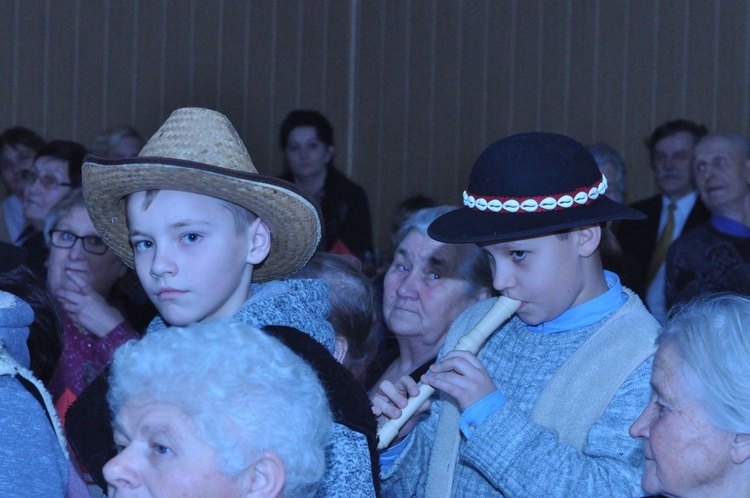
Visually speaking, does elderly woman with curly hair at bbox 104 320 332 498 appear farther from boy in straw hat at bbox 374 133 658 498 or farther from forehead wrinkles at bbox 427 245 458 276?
forehead wrinkles at bbox 427 245 458 276

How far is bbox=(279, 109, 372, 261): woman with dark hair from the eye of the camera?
5930 millimetres

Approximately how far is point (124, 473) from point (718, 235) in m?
3.07

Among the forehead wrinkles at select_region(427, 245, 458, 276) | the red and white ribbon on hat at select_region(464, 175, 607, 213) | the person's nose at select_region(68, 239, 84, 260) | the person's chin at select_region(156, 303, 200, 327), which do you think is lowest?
the person's nose at select_region(68, 239, 84, 260)

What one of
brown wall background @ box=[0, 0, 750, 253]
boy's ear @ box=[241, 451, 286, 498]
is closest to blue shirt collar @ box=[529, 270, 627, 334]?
boy's ear @ box=[241, 451, 286, 498]

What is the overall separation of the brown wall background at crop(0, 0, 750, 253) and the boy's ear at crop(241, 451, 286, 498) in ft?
18.4

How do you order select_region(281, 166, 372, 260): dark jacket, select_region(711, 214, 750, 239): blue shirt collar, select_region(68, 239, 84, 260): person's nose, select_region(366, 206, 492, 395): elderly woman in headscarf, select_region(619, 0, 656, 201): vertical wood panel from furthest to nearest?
select_region(619, 0, 656, 201): vertical wood panel
select_region(281, 166, 372, 260): dark jacket
select_region(711, 214, 750, 239): blue shirt collar
select_region(68, 239, 84, 260): person's nose
select_region(366, 206, 492, 395): elderly woman in headscarf

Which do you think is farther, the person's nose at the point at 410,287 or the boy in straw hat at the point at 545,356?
the person's nose at the point at 410,287

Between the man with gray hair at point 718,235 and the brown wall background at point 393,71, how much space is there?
2.16m

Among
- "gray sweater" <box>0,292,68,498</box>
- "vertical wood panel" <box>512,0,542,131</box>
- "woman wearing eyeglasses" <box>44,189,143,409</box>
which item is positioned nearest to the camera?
"gray sweater" <box>0,292,68,498</box>

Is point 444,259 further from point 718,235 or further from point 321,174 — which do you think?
point 321,174

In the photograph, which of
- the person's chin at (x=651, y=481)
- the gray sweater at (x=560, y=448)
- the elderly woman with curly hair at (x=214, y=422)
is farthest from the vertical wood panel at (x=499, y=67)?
the elderly woman with curly hair at (x=214, y=422)

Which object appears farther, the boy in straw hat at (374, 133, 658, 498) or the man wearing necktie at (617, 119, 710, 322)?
the man wearing necktie at (617, 119, 710, 322)

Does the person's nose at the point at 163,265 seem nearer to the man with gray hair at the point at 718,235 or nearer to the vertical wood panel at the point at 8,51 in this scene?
the man with gray hair at the point at 718,235

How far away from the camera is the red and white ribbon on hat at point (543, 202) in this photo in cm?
227
